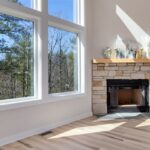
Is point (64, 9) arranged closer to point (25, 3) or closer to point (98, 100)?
point (25, 3)

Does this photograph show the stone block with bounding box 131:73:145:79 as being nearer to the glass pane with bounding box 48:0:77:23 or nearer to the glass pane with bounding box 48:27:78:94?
the glass pane with bounding box 48:27:78:94

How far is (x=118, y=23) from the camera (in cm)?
486

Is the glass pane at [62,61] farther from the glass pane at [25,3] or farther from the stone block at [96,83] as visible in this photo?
the glass pane at [25,3]

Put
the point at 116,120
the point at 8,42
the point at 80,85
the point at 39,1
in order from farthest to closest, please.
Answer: the point at 80,85 < the point at 116,120 < the point at 39,1 < the point at 8,42

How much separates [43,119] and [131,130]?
4.70 ft

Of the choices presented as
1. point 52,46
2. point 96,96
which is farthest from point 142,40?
point 52,46

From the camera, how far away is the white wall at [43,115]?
299cm

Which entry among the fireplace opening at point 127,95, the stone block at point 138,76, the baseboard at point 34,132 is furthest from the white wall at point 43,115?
the stone block at point 138,76

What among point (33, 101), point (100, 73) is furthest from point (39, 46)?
point (100, 73)

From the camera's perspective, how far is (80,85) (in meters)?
4.54

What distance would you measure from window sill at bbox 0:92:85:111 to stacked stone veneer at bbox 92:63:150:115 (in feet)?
1.91

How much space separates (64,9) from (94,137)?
2410 mm

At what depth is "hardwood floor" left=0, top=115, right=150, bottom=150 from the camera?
2.82 metres

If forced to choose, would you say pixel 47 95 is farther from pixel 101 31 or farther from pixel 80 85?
pixel 101 31
